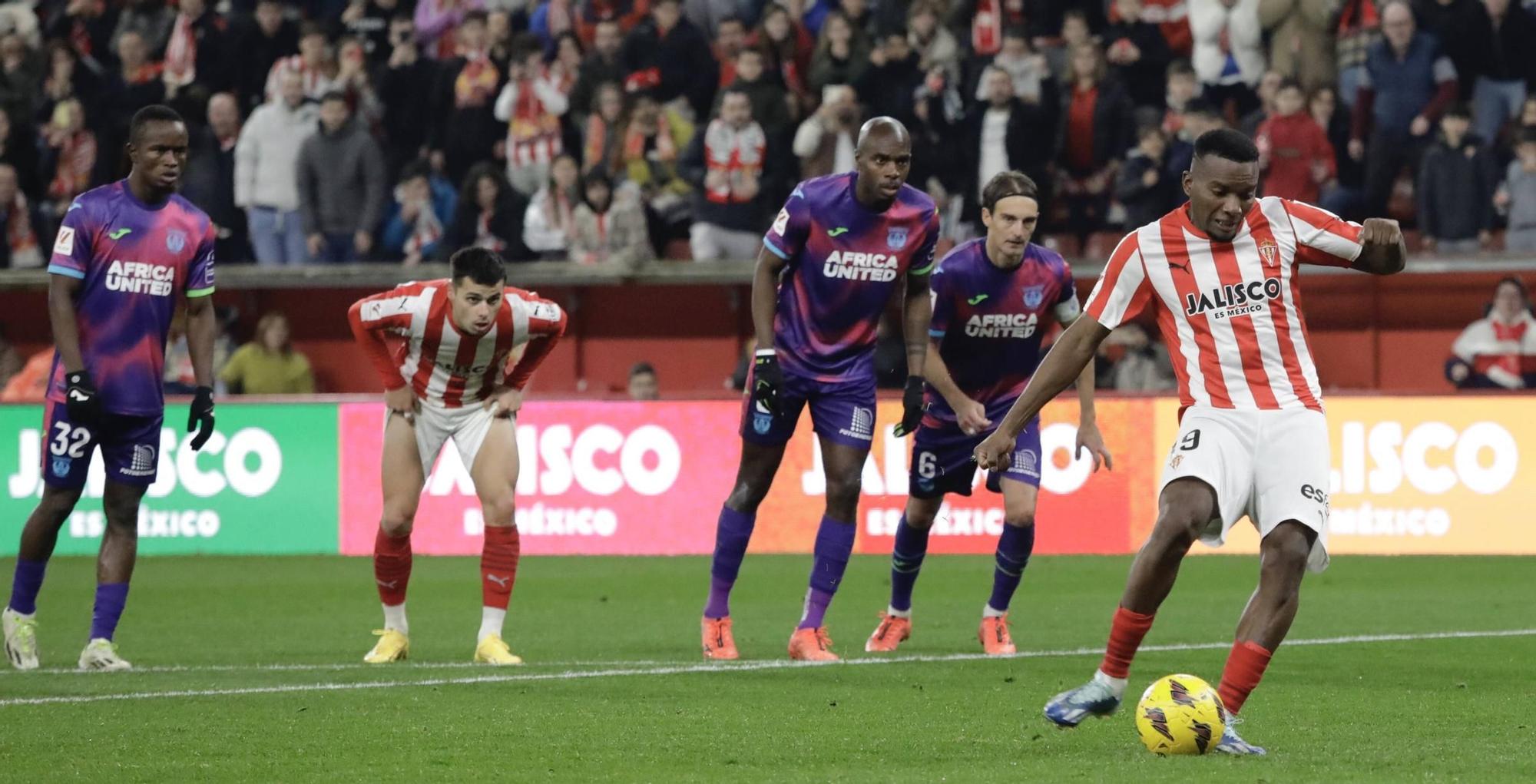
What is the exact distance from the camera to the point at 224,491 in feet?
58.1

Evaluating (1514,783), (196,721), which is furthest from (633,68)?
(1514,783)

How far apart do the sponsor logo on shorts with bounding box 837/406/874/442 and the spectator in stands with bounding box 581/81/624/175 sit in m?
10.1

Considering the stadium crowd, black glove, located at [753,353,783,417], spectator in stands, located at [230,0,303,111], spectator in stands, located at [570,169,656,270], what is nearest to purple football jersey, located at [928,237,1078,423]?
black glove, located at [753,353,783,417]

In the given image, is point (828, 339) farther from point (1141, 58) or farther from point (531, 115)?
point (531, 115)

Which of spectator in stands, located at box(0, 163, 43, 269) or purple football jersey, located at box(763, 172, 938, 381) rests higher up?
spectator in stands, located at box(0, 163, 43, 269)

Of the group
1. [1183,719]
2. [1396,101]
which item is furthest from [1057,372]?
[1396,101]

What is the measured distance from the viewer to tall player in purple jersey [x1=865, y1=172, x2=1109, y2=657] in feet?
34.5

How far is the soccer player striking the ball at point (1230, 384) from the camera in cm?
670

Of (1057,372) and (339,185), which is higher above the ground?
(339,185)

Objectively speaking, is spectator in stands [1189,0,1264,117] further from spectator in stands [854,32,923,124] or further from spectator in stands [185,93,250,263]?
spectator in stands [185,93,250,263]

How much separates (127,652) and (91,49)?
13.6m

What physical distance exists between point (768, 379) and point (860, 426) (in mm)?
530

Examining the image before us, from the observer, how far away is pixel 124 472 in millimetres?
9602

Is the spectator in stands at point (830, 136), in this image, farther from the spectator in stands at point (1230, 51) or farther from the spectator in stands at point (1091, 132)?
the spectator in stands at point (1230, 51)
